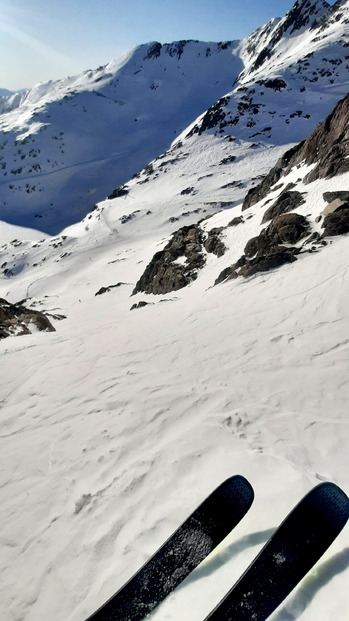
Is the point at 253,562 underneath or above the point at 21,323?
underneath

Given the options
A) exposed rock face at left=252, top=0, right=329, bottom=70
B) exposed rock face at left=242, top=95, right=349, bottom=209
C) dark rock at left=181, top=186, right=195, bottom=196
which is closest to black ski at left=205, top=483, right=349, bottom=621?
exposed rock face at left=242, top=95, right=349, bottom=209

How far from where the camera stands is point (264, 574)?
2.94 m

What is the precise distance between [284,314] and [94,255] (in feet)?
173

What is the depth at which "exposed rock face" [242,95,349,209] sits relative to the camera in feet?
60.6

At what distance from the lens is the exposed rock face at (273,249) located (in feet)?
39.8

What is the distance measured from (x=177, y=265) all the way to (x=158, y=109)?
554 ft

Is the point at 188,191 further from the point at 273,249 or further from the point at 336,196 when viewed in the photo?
the point at 273,249

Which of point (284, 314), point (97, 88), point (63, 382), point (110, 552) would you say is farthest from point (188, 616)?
point (97, 88)

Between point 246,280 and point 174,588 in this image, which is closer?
point 174,588

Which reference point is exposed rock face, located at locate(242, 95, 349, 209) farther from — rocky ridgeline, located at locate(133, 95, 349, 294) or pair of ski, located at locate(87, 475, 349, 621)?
pair of ski, located at locate(87, 475, 349, 621)

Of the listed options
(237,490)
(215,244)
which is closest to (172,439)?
(237,490)

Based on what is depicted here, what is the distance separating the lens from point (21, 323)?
16.6 meters

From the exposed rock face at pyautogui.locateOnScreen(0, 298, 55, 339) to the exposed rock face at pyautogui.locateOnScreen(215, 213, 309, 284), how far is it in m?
9.50

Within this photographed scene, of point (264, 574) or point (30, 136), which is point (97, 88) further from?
point (264, 574)
